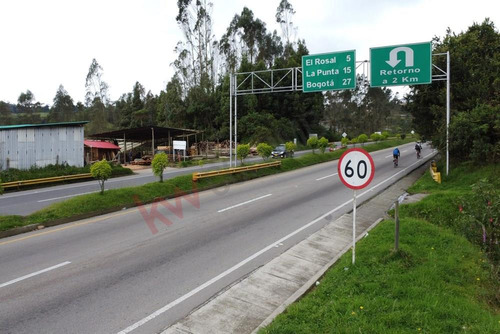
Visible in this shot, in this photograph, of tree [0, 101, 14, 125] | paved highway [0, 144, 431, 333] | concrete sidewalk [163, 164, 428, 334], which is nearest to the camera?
concrete sidewalk [163, 164, 428, 334]

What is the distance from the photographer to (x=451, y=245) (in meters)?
8.02

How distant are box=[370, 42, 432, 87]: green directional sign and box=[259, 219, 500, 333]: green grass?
37.3ft

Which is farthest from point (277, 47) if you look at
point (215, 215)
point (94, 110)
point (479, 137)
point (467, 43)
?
point (215, 215)

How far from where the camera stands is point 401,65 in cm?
1738

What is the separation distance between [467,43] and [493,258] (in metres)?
19.1

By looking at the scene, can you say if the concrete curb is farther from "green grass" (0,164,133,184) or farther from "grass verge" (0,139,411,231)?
"green grass" (0,164,133,184)

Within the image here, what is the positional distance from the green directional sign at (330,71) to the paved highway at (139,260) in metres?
7.20

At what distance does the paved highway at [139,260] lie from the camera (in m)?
5.52

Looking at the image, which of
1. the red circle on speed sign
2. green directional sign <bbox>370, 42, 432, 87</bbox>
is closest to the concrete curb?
the red circle on speed sign

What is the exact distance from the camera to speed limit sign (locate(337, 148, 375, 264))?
6758mm

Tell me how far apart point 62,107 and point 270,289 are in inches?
3679

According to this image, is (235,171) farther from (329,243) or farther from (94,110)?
(94,110)

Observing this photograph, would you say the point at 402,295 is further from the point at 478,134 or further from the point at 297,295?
the point at 478,134

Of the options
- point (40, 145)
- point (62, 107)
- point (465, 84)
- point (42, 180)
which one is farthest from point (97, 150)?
point (62, 107)
